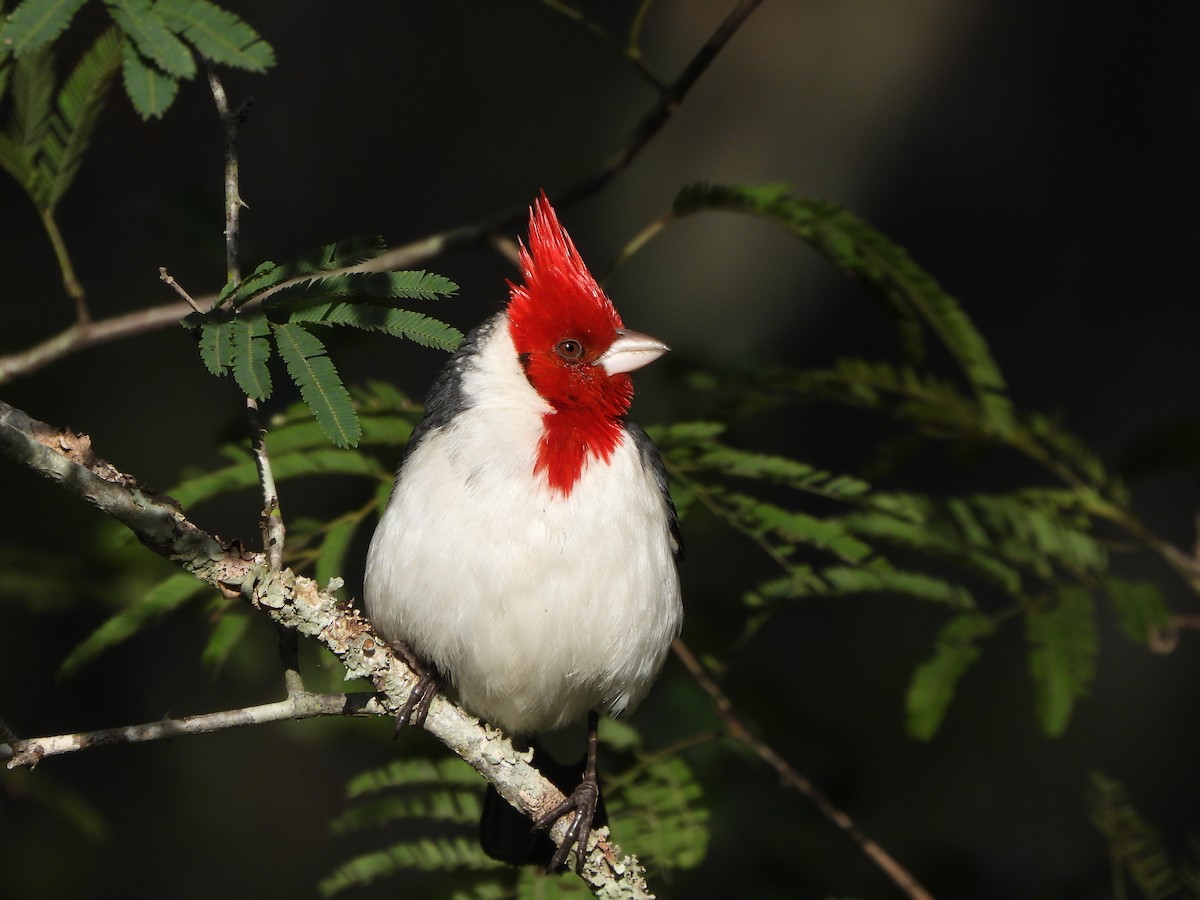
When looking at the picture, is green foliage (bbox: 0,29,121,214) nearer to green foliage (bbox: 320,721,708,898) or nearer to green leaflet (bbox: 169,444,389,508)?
green leaflet (bbox: 169,444,389,508)

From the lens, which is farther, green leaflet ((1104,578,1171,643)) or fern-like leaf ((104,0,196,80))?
green leaflet ((1104,578,1171,643))

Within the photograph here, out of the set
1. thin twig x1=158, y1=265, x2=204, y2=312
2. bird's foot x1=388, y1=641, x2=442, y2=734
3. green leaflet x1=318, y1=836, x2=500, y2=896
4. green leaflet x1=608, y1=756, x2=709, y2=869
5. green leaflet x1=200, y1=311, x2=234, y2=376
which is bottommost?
green leaflet x1=318, y1=836, x2=500, y2=896

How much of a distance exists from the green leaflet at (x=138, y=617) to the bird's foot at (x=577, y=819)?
3.62 ft

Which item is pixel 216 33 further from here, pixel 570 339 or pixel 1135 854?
pixel 1135 854

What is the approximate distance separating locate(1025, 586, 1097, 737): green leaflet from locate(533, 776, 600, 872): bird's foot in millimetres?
1215

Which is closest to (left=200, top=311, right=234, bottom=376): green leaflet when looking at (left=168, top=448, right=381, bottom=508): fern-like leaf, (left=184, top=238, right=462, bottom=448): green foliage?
(left=184, top=238, right=462, bottom=448): green foliage

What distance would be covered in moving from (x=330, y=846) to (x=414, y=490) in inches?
195

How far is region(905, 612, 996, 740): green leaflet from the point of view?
11.2 feet

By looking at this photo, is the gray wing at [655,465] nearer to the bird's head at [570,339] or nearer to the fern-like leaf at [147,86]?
the bird's head at [570,339]

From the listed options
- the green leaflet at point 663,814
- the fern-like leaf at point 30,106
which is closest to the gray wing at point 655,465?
the green leaflet at point 663,814

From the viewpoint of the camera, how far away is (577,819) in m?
3.29

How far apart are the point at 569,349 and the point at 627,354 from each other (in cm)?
17

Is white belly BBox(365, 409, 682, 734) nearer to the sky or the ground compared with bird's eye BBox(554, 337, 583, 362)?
nearer to the ground

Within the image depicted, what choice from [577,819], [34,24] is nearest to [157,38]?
[34,24]
